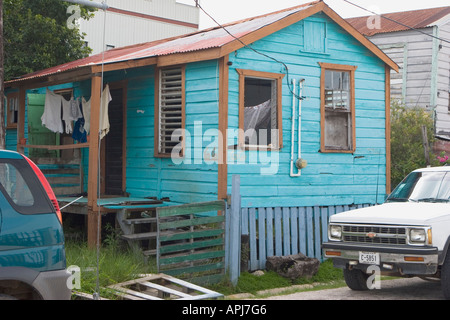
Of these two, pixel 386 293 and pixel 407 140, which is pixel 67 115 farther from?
pixel 407 140

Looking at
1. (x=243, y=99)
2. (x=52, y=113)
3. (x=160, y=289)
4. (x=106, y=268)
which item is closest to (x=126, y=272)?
(x=106, y=268)

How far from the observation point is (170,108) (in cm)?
1229

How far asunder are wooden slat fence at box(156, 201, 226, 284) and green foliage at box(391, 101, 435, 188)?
885cm

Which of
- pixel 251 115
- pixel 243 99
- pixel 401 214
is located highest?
pixel 243 99

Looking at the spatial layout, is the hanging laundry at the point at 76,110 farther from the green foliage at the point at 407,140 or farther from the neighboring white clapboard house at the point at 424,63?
the neighboring white clapboard house at the point at 424,63

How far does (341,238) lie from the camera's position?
865 cm

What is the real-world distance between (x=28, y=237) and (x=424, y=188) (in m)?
6.13

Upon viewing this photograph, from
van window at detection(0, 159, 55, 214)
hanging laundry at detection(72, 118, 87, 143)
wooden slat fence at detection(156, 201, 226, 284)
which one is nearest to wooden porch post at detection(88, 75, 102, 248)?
wooden slat fence at detection(156, 201, 226, 284)

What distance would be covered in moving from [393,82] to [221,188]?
11.0m

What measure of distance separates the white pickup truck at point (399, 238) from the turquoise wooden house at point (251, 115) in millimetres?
2877

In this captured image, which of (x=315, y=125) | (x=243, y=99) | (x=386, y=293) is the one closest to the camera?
(x=386, y=293)

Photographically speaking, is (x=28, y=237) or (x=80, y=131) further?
(x=80, y=131)

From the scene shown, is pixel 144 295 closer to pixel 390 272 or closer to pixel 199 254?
pixel 199 254

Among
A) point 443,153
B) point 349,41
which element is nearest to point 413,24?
point 443,153
